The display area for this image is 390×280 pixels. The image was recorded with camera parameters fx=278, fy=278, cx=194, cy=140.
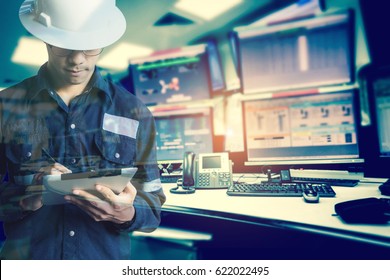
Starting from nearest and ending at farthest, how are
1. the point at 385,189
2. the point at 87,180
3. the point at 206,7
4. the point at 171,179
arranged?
the point at 87,180, the point at 385,189, the point at 206,7, the point at 171,179

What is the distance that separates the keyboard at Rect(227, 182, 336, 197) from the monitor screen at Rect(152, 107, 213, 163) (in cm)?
23

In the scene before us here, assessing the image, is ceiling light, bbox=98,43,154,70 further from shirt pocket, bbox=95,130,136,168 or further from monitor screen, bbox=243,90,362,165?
monitor screen, bbox=243,90,362,165

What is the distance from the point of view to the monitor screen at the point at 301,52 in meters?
1.09

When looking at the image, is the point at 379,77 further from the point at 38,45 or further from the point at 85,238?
the point at 38,45

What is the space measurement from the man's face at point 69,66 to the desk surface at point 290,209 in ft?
1.66

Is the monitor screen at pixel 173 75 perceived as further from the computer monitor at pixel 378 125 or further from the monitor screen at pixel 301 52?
the computer monitor at pixel 378 125

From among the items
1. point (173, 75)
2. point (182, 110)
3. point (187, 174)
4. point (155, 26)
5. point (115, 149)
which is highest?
point (155, 26)

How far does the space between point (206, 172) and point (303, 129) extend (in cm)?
42

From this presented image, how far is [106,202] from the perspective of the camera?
28.4 inches

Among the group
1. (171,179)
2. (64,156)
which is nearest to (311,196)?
(171,179)

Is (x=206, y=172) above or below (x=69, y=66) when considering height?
below

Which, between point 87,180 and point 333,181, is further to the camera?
point 333,181

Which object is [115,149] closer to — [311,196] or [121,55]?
[121,55]

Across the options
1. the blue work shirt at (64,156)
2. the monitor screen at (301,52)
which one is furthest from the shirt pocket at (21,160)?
the monitor screen at (301,52)
